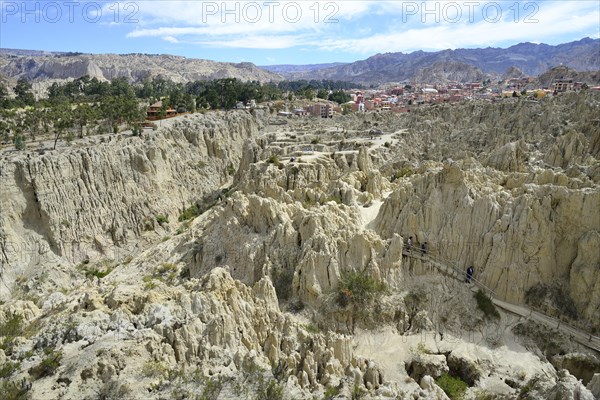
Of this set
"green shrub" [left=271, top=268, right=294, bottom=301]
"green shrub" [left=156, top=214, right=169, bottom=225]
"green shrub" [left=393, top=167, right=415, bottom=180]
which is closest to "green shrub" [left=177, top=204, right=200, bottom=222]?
"green shrub" [left=156, top=214, right=169, bottom=225]

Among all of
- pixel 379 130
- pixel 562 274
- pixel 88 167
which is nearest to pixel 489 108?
pixel 379 130

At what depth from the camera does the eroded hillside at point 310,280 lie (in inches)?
583

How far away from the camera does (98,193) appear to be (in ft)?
142

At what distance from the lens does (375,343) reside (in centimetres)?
2194

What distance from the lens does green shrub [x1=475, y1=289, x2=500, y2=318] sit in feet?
74.9

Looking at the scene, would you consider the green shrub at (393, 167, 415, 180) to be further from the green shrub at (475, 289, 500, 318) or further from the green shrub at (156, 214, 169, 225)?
the green shrub at (156, 214, 169, 225)

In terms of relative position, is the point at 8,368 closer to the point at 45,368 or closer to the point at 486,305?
the point at 45,368

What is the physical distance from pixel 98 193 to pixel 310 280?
1101 inches

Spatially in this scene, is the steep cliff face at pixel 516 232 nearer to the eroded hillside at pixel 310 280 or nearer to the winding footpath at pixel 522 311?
the eroded hillside at pixel 310 280

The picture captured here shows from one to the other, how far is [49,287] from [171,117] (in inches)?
1613

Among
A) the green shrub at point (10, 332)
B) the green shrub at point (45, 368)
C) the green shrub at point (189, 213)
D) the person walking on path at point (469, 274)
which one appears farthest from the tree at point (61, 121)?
the person walking on path at point (469, 274)

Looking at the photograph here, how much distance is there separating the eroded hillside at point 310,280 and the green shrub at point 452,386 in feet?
0.87

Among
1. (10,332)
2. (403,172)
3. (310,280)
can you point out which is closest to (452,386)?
(310,280)

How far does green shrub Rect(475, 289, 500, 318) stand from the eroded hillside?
0.07 m
